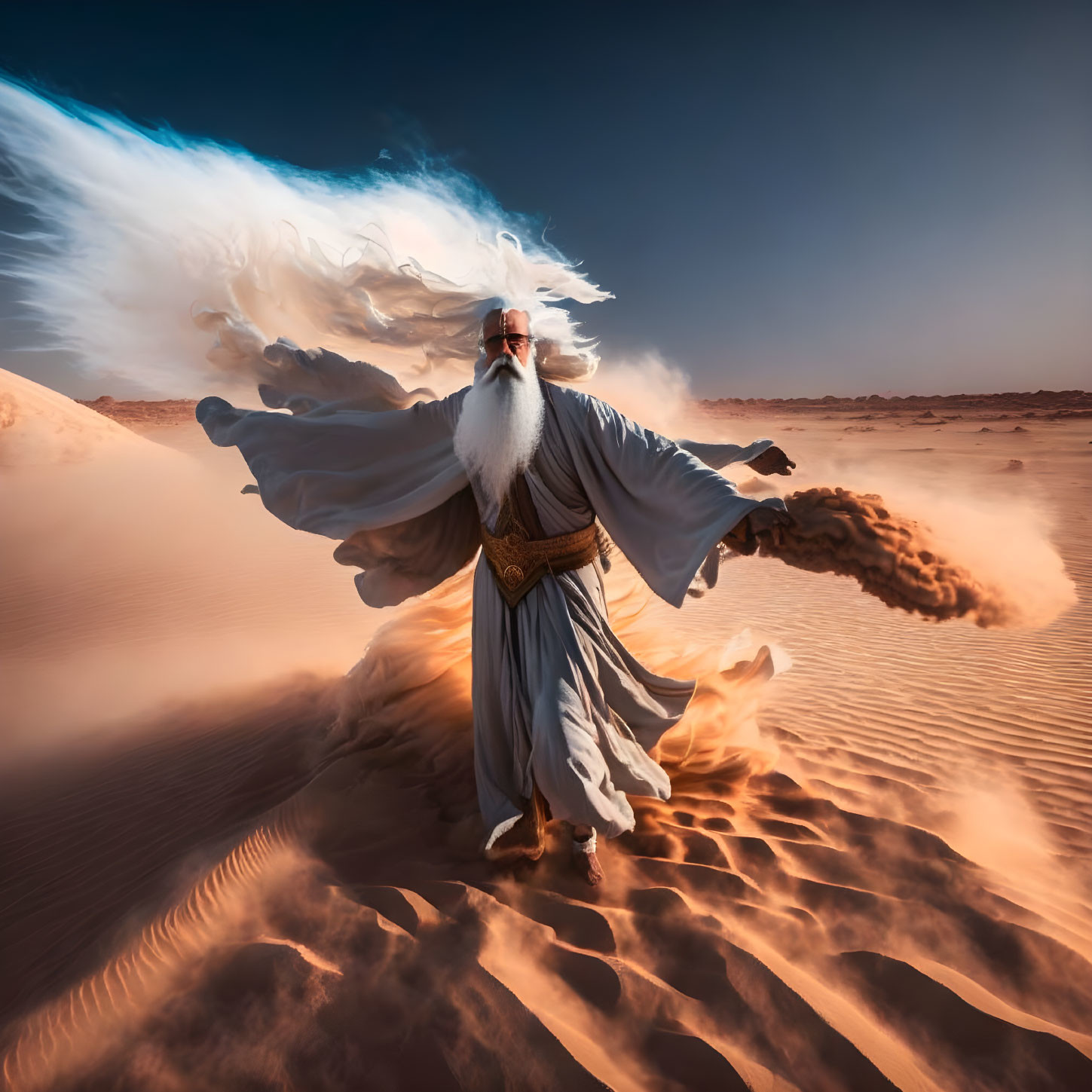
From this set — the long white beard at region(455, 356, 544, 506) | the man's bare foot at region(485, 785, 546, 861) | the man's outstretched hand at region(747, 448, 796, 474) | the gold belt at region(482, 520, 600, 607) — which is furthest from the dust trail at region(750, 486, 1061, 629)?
the man's bare foot at region(485, 785, 546, 861)

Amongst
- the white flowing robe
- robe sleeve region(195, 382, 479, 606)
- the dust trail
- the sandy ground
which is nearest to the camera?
the sandy ground

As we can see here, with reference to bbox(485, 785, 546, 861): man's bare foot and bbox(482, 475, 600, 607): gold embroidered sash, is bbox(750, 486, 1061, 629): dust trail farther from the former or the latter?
bbox(485, 785, 546, 861): man's bare foot

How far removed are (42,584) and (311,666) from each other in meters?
6.75

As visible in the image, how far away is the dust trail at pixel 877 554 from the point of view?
2.53 meters

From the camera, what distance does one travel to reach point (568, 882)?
274 centimetres

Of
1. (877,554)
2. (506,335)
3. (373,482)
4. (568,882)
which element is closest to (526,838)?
(568,882)

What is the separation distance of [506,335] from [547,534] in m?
0.89

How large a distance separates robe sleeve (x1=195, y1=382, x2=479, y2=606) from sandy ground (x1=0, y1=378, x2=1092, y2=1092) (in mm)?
856

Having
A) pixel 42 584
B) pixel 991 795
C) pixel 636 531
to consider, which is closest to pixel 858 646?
pixel 991 795

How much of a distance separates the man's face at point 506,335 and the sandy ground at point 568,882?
1.33 meters

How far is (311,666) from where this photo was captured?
→ 20.2ft

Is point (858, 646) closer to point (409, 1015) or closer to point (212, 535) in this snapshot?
point (409, 1015)

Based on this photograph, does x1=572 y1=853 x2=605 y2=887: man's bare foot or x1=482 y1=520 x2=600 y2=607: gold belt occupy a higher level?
x1=482 y1=520 x2=600 y2=607: gold belt

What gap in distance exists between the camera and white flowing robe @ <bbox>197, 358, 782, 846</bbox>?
2.68 meters
